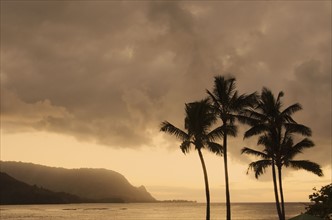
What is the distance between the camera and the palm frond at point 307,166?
3375cm

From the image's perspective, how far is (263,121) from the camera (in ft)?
116

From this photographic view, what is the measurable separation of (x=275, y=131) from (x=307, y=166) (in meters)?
3.96

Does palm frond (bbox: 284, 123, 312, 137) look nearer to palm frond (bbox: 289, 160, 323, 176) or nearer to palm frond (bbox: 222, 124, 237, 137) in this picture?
palm frond (bbox: 289, 160, 323, 176)

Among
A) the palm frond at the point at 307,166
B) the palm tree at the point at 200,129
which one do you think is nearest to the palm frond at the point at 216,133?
the palm tree at the point at 200,129

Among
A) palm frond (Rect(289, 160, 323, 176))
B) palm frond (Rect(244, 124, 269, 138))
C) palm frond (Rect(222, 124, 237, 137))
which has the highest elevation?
palm frond (Rect(244, 124, 269, 138))

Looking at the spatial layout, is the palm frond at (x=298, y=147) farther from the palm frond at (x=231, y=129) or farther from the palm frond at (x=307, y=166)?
the palm frond at (x=231, y=129)

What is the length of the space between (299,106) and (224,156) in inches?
323

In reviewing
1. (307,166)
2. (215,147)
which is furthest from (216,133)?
(307,166)

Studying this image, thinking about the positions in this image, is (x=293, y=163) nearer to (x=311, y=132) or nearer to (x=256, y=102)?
(x=311, y=132)

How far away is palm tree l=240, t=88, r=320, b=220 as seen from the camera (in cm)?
3447

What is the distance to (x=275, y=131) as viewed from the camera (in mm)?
34688

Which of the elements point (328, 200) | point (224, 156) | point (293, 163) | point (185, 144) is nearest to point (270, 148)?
point (293, 163)

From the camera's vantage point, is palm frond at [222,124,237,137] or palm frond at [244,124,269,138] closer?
palm frond at [222,124,237,137]

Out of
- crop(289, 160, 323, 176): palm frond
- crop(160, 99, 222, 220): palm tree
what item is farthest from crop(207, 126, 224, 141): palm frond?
crop(289, 160, 323, 176): palm frond
